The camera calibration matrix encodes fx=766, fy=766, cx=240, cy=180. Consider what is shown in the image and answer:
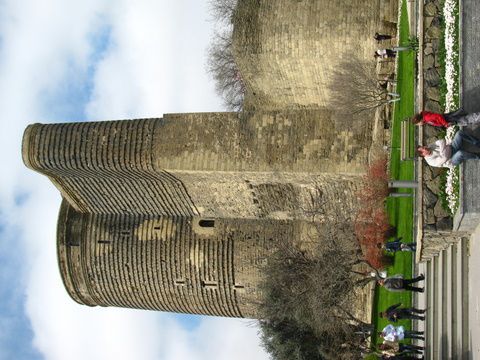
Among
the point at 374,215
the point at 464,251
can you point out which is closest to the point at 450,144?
the point at 464,251

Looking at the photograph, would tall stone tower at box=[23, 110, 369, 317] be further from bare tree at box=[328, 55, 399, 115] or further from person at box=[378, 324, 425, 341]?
person at box=[378, 324, 425, 341]

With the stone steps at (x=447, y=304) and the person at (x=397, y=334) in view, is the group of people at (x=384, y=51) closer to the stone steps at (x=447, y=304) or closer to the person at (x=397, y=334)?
the stone steps at (x=447, y=304)

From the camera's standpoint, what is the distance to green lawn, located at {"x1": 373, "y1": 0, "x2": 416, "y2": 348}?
47.0ft

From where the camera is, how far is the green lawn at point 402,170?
14.3 meters

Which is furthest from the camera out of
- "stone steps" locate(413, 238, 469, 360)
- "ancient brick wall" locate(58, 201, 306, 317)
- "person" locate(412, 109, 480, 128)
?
"ancient brick wall" locate(58, 201, 306, 317)

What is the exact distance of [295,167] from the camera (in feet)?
49.9

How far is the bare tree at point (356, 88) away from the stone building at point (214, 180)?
266 mm

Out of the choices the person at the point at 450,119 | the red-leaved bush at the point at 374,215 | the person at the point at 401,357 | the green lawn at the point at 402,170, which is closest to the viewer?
the person at the point at 450,119

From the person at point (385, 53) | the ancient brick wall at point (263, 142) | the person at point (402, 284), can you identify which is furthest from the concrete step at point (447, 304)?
the person at point (385, 53)

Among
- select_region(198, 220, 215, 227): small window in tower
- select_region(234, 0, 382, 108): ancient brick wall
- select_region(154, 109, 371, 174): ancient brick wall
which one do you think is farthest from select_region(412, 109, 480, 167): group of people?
select_region(198, 220, 215, 227): small window in tower

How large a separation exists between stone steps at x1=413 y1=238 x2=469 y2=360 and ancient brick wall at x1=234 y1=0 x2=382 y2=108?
16.5 feet

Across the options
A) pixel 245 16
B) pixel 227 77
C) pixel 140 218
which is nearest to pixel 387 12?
pixel 245 16

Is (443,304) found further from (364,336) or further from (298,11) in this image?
(298,11)

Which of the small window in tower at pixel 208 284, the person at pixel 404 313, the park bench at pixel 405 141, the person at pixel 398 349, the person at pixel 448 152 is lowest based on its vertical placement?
the person at pixel 398 349
